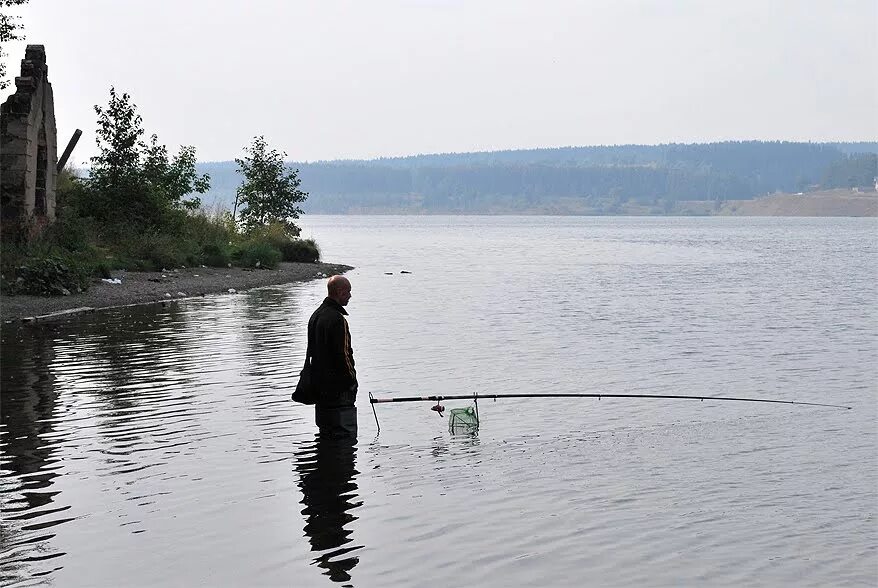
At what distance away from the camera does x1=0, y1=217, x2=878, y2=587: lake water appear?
841 cm

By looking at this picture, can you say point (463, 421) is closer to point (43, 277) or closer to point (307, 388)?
point (307, 388)

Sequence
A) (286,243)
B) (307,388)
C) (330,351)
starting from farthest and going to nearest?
(286,243) → (307,388) → (330,351)

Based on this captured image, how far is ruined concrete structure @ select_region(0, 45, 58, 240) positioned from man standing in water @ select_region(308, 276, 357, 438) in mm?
20514

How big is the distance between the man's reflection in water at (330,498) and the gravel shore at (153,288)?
13.9m

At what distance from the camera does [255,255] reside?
145 feet

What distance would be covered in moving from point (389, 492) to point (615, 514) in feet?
6.47

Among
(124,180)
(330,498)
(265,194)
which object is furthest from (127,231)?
(330,498)

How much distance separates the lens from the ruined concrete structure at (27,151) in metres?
30.0

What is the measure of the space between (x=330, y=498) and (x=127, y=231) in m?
29.6

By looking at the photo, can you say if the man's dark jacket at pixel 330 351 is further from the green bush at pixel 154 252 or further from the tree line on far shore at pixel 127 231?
the green bush at pixel 154 252

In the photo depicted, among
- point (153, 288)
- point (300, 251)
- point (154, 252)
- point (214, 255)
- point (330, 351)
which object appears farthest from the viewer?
point (300, 251)

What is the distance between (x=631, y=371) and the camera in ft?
63.0

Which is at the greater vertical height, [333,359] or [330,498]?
[333,359]

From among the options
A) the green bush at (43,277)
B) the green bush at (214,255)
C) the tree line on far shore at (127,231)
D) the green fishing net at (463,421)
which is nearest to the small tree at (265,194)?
→ the tree line on far shore at (127,231)
